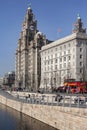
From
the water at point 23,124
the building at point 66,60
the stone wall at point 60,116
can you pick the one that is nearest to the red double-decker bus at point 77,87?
the stone wall at point 60,116

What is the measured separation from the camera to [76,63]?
126 meters

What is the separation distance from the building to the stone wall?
6394cm

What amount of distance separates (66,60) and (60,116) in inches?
3661

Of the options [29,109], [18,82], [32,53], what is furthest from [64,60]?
[29,109]

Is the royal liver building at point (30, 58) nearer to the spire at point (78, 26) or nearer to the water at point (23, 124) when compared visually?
the spire at point (78, 26)

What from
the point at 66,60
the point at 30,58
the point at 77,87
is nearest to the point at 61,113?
the point at 77,87

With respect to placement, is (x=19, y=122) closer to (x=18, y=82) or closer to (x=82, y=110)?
(x=82, y=110)

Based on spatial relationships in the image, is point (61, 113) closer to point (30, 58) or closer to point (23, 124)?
point (23, 124)

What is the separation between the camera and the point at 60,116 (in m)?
42.5

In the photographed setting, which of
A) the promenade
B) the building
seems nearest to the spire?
→ the building

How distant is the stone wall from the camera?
1422 inches

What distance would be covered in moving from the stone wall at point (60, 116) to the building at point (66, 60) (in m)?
63.9

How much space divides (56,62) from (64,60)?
9358mm

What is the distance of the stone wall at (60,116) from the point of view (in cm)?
3612
